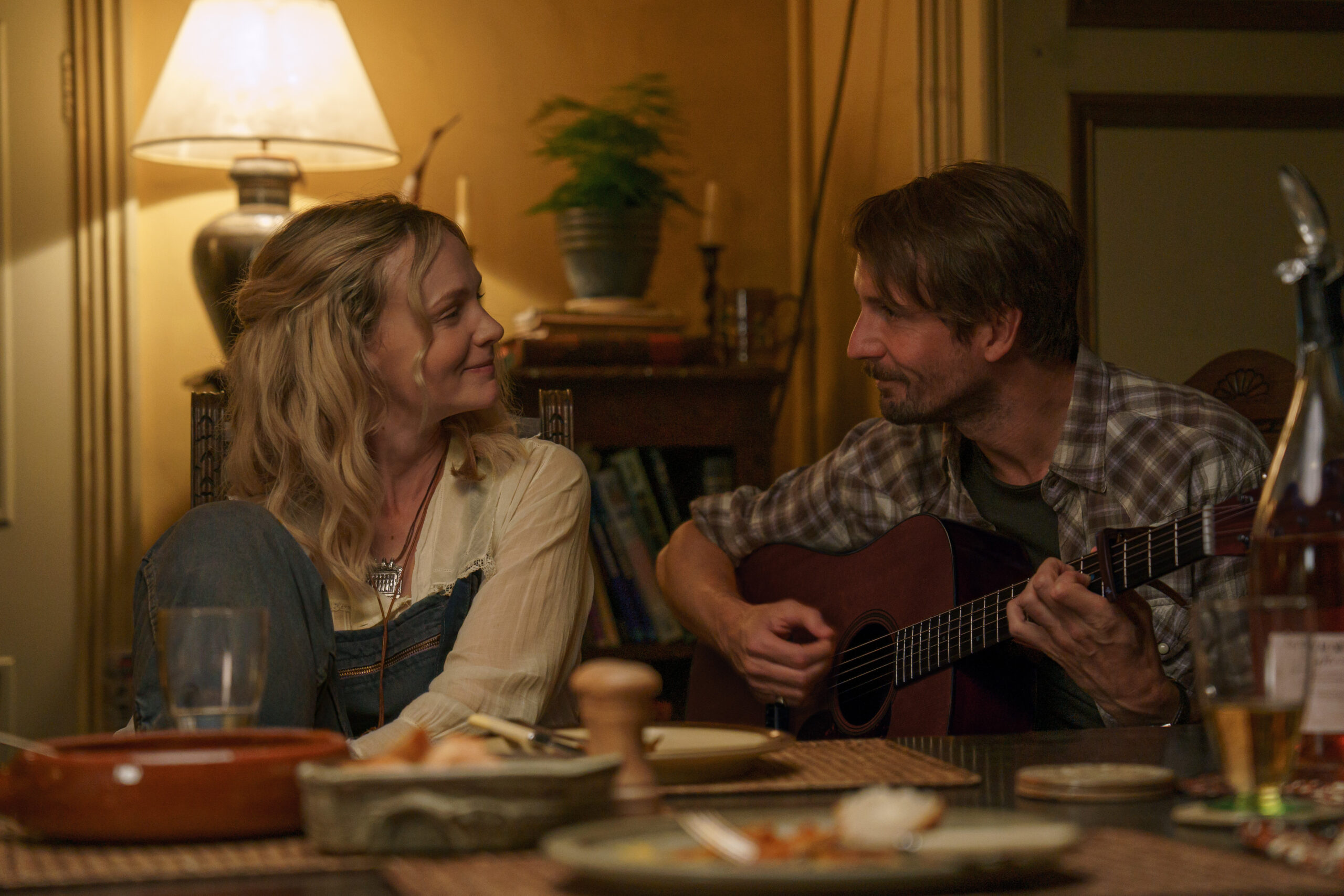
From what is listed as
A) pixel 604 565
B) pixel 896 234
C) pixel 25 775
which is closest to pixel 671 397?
pixel 604 565

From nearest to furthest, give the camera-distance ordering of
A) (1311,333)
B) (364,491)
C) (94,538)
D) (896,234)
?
(1311,333) → (364,491) → (896,234) → (94,538)

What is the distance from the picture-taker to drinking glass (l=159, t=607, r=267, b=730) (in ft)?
2.65

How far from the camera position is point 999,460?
1.77 metres

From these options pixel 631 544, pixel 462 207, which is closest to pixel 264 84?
pixel 462 207

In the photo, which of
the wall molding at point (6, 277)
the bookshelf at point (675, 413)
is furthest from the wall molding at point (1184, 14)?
the wall molding at point (6, 277)

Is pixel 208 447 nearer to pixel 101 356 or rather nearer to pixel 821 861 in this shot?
pixel 101 356

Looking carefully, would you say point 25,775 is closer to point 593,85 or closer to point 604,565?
point 604,565

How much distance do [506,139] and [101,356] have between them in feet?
2.96

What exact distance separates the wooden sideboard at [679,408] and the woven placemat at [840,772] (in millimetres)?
1461

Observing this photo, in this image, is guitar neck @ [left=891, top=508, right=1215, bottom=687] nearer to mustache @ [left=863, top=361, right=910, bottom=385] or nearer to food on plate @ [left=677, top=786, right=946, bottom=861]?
mustache @ [left=863, top=361, right=910, bottom=385]

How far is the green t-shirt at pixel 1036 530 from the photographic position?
1.58 metres

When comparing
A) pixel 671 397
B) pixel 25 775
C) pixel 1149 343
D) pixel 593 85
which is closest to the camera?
pixel 25 775

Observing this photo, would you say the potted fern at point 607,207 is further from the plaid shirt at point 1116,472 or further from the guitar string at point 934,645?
the guitar string at point 934,645

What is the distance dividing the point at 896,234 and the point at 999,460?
313mm
